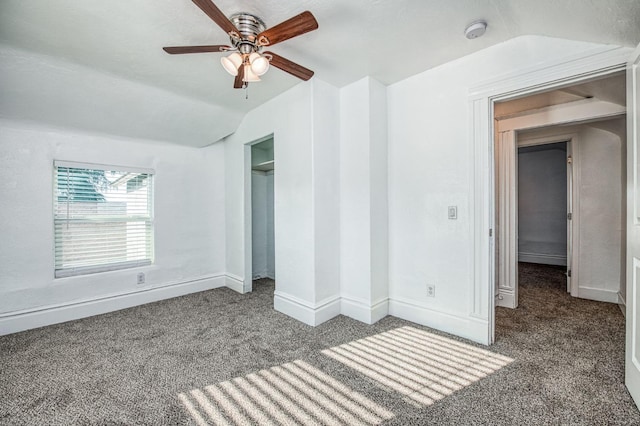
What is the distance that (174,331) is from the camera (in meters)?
2.64

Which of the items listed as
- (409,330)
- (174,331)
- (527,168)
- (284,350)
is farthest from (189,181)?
(527,168)

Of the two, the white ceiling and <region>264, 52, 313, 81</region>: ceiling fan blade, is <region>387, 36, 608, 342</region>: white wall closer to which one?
the white ceiling

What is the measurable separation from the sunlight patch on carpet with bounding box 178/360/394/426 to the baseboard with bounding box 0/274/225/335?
2.15 meters

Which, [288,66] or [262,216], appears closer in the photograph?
[288,66]

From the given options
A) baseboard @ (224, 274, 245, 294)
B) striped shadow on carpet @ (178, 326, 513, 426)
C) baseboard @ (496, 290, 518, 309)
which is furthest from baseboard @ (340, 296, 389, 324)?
baseboard @ (224, 274, 245, 294)

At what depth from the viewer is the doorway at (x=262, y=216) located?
4.47m

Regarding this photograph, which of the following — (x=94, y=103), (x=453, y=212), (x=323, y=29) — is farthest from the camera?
(x=94, y=103)

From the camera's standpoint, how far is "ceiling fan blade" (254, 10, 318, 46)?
153 centimetres

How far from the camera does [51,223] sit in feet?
9.46

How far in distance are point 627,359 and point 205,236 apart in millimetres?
4335

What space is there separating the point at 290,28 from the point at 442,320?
2.66 m

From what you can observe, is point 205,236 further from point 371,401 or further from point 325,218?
point 371,401

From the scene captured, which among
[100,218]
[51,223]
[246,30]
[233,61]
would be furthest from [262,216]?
[246,30]

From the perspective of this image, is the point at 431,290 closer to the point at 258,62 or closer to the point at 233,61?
the point at 258,62
